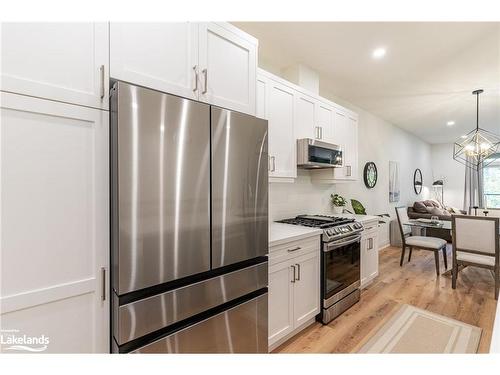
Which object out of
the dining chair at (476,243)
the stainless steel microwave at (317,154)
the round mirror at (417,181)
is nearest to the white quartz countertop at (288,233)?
the stainless steel microwave at (317,154)

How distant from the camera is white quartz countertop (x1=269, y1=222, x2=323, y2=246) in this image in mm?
1947

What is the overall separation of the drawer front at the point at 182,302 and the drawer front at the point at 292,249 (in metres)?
0.26

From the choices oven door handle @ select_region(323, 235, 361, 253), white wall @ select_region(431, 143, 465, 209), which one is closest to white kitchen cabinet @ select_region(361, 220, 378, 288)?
oven door handle @ select_region(323, 235, 361, 253)

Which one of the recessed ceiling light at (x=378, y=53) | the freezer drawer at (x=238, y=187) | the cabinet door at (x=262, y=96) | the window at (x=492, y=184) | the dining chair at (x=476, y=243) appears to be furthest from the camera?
the window at (x=492, y=184)

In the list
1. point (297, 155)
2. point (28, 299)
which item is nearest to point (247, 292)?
point (28, 299)

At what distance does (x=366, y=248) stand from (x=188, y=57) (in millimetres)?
2999

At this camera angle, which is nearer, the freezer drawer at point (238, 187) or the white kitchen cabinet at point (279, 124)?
the freezer drawer at point (238, 187)

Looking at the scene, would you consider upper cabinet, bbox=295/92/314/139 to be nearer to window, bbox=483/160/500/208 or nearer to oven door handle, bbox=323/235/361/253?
oven door handle, bbox=323/235/361/253

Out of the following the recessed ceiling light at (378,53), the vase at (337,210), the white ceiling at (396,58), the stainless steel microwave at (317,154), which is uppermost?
the white ceiling at (396,58)

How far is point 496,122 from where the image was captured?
557 centimetres

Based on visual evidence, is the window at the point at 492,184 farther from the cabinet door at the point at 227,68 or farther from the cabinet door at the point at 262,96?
the cabinet door at the point at 227,68

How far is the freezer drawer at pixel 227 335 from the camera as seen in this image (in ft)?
4.15

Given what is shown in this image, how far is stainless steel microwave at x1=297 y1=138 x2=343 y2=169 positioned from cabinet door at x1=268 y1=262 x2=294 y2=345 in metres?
1.16

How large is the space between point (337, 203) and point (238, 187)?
8.37ft
